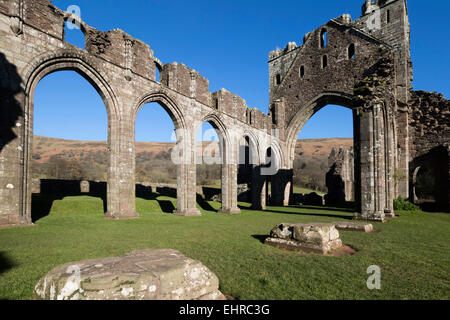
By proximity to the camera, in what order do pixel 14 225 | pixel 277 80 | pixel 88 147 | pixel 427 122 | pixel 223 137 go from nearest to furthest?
pixel 14 225
pixel 223 137
pixel 427 122
pixel 277 80
pixel 88 147

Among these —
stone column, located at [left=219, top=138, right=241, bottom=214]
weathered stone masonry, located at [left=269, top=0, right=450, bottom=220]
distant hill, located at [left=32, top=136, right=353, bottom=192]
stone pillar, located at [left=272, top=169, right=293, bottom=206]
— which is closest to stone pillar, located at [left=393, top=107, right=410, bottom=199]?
weathered stone masonry, located at [left=269, top=0, right=450, bottom=220]

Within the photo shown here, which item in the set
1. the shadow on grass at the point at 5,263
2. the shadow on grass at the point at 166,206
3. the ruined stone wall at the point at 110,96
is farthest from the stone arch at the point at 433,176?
the shadow on grass at the point at 5,263

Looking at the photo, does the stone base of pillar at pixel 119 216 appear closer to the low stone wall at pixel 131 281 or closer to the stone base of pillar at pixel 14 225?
the stone base of pillar at pixel 14 225

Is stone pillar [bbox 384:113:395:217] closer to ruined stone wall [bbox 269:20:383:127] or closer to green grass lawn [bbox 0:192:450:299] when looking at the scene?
ruined stone wall [bbox 269:20:383:127]

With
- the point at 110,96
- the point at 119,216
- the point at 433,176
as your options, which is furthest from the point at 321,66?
the point at 119,216

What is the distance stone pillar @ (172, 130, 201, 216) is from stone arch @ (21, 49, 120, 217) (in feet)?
10.4

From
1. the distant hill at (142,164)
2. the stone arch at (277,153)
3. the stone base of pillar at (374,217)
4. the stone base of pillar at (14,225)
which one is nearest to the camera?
the stone base of pillar at (14,225)

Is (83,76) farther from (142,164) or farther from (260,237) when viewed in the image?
(142,164)

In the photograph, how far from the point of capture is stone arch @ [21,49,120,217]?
7.01 m

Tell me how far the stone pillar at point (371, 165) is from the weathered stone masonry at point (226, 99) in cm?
4

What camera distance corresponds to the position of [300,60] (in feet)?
64.7

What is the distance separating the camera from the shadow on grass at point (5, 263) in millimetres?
3409

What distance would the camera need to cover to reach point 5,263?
365cm

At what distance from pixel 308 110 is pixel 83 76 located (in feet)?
49.6
